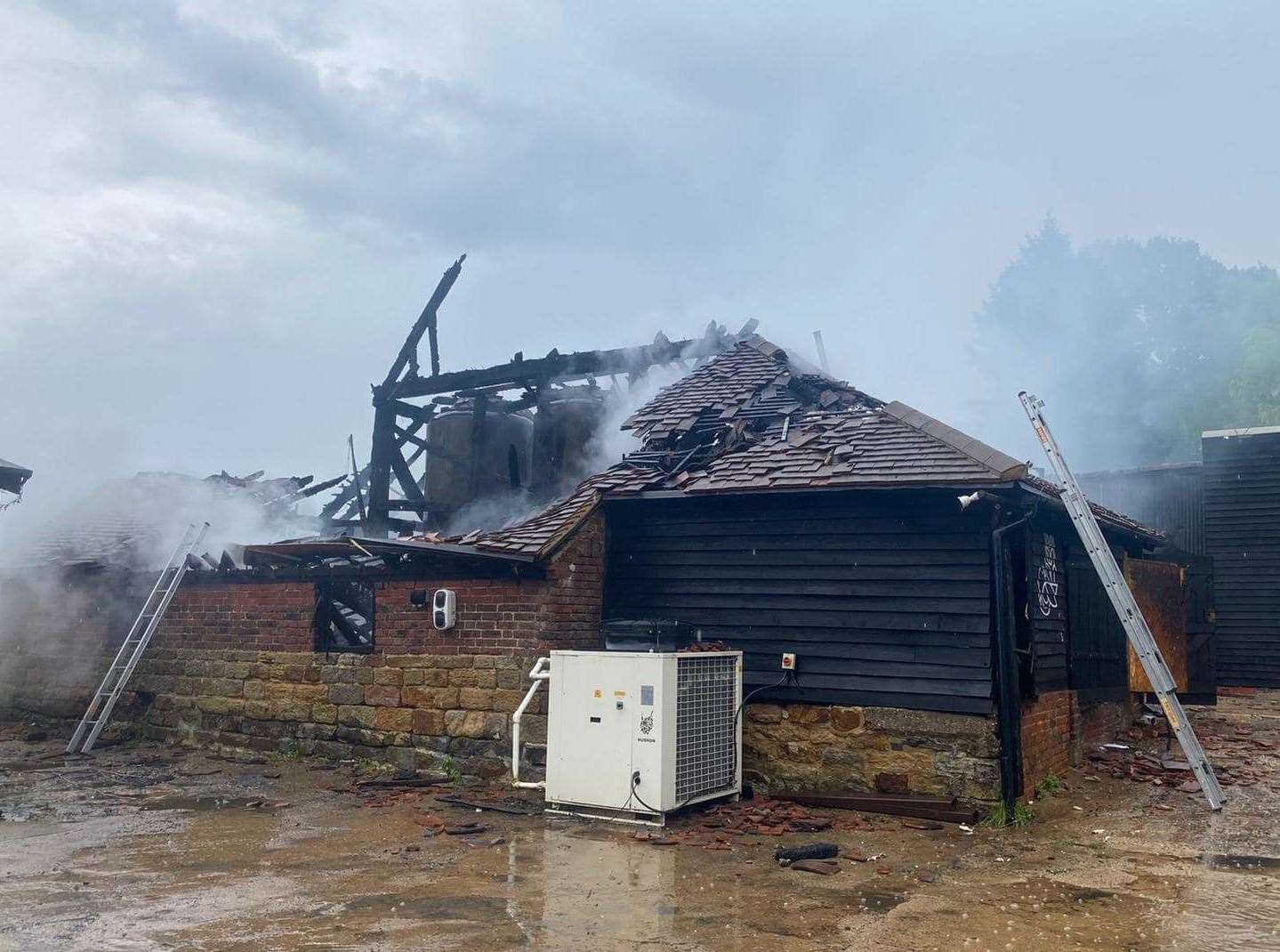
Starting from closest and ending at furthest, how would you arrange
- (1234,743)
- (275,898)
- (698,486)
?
(275,898)
(698,486)
(1234,743)

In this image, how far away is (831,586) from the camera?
32.2ft

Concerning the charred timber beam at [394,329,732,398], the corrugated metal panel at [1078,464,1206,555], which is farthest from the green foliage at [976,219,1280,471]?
the charred timber beam at [394,329,732,398]

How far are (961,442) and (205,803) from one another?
8089 mm

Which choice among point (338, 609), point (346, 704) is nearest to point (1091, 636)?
point (346, 704)

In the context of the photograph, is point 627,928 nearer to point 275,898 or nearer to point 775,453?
point 275,898

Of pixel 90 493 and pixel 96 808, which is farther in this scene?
pixel 90 493

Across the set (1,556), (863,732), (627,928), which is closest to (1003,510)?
(863,732)

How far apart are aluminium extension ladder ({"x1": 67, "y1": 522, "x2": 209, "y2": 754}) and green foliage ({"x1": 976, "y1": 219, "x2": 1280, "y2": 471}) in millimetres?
35302

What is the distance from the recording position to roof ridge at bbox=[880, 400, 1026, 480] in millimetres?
8773

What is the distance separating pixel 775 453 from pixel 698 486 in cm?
102

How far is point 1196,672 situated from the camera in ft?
52.2

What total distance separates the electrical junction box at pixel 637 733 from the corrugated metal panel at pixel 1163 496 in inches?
631

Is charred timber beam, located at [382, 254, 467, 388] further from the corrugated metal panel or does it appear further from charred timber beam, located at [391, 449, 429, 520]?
the corrugated metal panel

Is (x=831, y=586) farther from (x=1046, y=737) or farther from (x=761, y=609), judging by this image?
(x=1046, y=737)
